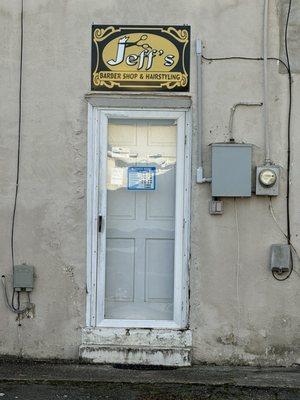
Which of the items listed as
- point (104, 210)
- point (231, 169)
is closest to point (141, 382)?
point (104, 210)

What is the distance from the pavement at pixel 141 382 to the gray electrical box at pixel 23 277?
75cm

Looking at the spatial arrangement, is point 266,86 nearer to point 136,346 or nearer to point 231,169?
point 231,169

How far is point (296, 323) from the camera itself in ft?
19.1

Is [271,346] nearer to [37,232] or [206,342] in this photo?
[206,342]

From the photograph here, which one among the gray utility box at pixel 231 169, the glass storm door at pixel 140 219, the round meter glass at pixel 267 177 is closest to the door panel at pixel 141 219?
the glass storm door at pixel 140 219

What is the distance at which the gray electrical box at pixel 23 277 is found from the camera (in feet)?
19.1

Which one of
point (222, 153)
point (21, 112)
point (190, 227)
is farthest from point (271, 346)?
point (21, 112)

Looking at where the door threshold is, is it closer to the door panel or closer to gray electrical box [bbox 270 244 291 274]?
the door panel

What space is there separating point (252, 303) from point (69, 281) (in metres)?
1.79

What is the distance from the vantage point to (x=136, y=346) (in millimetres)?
5844

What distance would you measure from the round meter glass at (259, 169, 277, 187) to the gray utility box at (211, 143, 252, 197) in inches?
5.4

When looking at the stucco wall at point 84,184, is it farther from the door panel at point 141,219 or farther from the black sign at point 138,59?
the door panel at point 141,219

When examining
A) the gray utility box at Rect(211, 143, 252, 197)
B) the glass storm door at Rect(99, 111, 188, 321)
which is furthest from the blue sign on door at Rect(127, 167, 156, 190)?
the gray utility box at Rect(211, 143, 252, 197)

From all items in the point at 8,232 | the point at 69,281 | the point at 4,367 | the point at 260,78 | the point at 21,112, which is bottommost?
the point at 4,367
